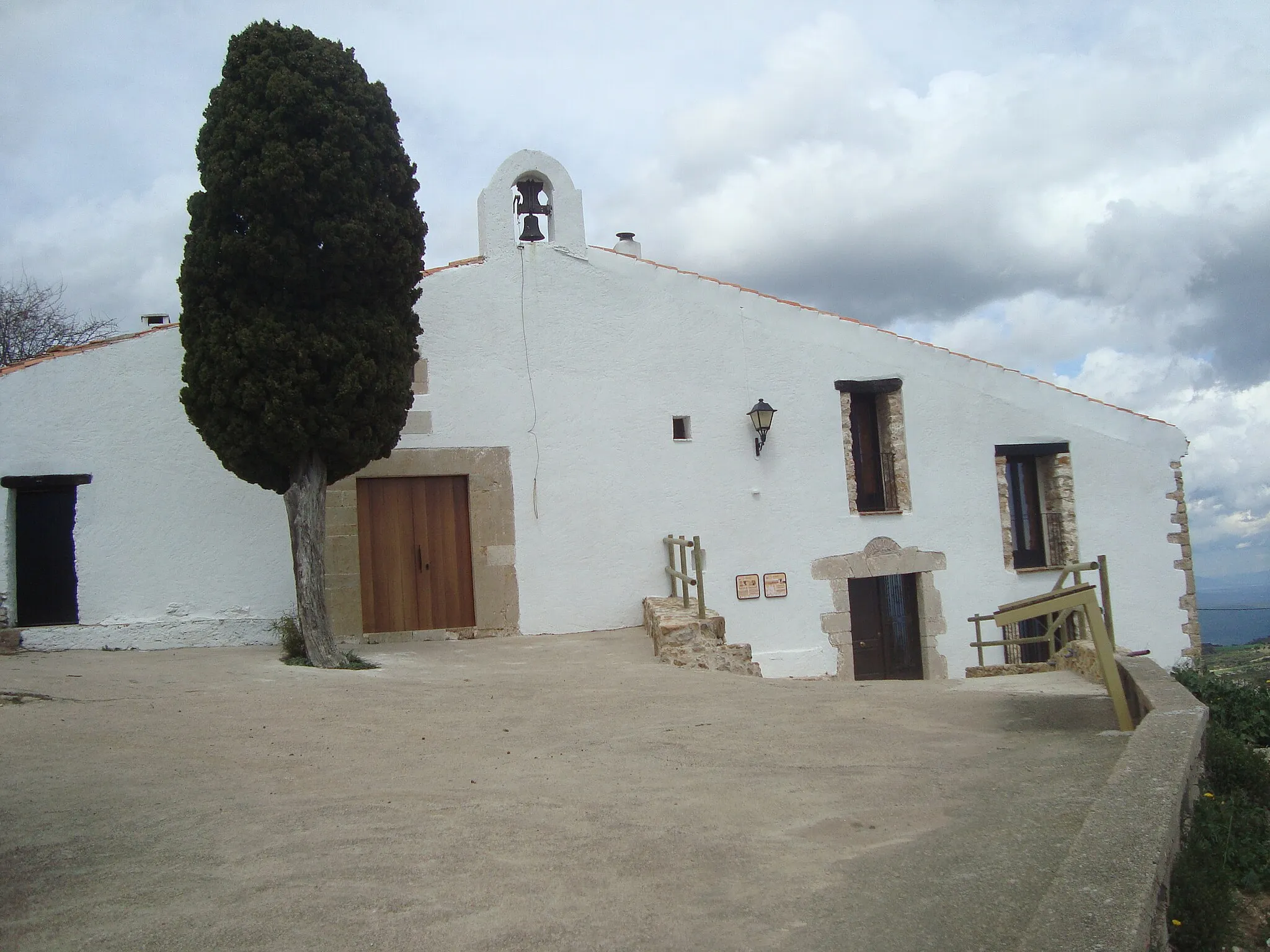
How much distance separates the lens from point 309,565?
823cm

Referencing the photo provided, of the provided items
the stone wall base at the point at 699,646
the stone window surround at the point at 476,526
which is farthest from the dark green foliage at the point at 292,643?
the stone wall base at the point at 699,646

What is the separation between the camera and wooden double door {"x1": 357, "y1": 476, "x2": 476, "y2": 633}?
1016cm

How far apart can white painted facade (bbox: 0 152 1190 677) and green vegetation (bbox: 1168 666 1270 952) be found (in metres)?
5.57

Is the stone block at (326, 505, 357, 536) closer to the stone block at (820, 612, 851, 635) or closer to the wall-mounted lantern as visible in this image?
the wall-mounted lantern

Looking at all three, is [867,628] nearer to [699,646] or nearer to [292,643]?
[699,646]

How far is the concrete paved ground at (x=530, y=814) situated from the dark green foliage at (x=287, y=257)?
2130mm

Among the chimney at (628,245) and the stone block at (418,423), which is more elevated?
the chimney at (628,245)

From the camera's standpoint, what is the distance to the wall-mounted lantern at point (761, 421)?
1107 cm

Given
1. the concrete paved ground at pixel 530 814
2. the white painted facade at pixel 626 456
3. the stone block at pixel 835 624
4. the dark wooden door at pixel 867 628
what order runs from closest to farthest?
the concrete paved ground at pixel 530 814 → the white painted facade at pixel 626 456 → the stone block at pixel 835 624 → the dark wooden door at pixel 867 628

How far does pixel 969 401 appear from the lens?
12086 millimetres

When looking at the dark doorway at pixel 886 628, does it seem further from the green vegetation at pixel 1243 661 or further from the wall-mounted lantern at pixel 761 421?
the green vegetation at pixel 1243 661

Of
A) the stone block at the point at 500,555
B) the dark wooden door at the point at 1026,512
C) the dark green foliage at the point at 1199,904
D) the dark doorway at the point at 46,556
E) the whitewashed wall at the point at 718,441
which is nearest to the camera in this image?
the dark green foliage at the point at 1199,904

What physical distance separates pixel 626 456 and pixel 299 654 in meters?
3.99

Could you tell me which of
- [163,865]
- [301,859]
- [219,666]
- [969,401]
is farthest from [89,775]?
[969,401]
